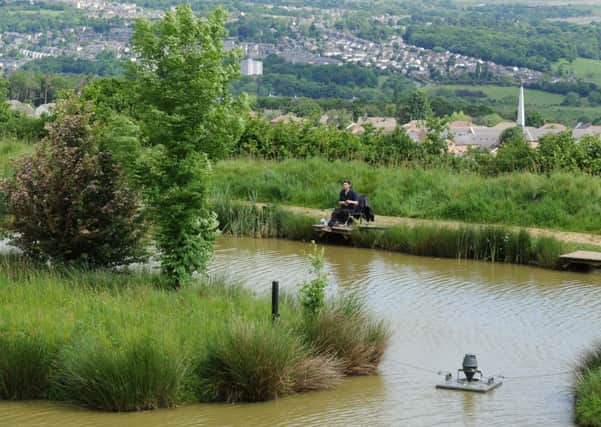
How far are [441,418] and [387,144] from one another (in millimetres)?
20889

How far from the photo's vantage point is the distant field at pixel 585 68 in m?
159

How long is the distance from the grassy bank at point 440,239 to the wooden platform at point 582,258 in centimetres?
23

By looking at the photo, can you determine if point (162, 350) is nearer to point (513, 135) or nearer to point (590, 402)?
point (590, 402)

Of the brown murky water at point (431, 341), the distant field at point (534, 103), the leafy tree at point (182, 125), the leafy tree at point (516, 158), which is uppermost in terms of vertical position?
the leafy tree at point (182, 125)

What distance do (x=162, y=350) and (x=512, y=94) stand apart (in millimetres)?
138094

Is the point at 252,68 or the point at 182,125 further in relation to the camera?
the point at 252,68

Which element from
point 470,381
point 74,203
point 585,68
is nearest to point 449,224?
point 74,203

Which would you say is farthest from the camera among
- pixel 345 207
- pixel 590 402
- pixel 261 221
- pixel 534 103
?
pixel 534 103

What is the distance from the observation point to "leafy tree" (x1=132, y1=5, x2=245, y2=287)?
16156 mm

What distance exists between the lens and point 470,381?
13328mm

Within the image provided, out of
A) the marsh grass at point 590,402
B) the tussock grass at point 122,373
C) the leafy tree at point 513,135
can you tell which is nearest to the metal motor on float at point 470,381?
the marsh grass at point 590,402

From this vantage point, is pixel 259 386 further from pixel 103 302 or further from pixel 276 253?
pixel 276 253

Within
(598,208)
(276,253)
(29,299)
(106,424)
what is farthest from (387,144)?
(106,424)

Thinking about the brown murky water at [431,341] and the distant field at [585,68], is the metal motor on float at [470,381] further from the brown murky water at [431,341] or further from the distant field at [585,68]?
the distant field at [585,68]
